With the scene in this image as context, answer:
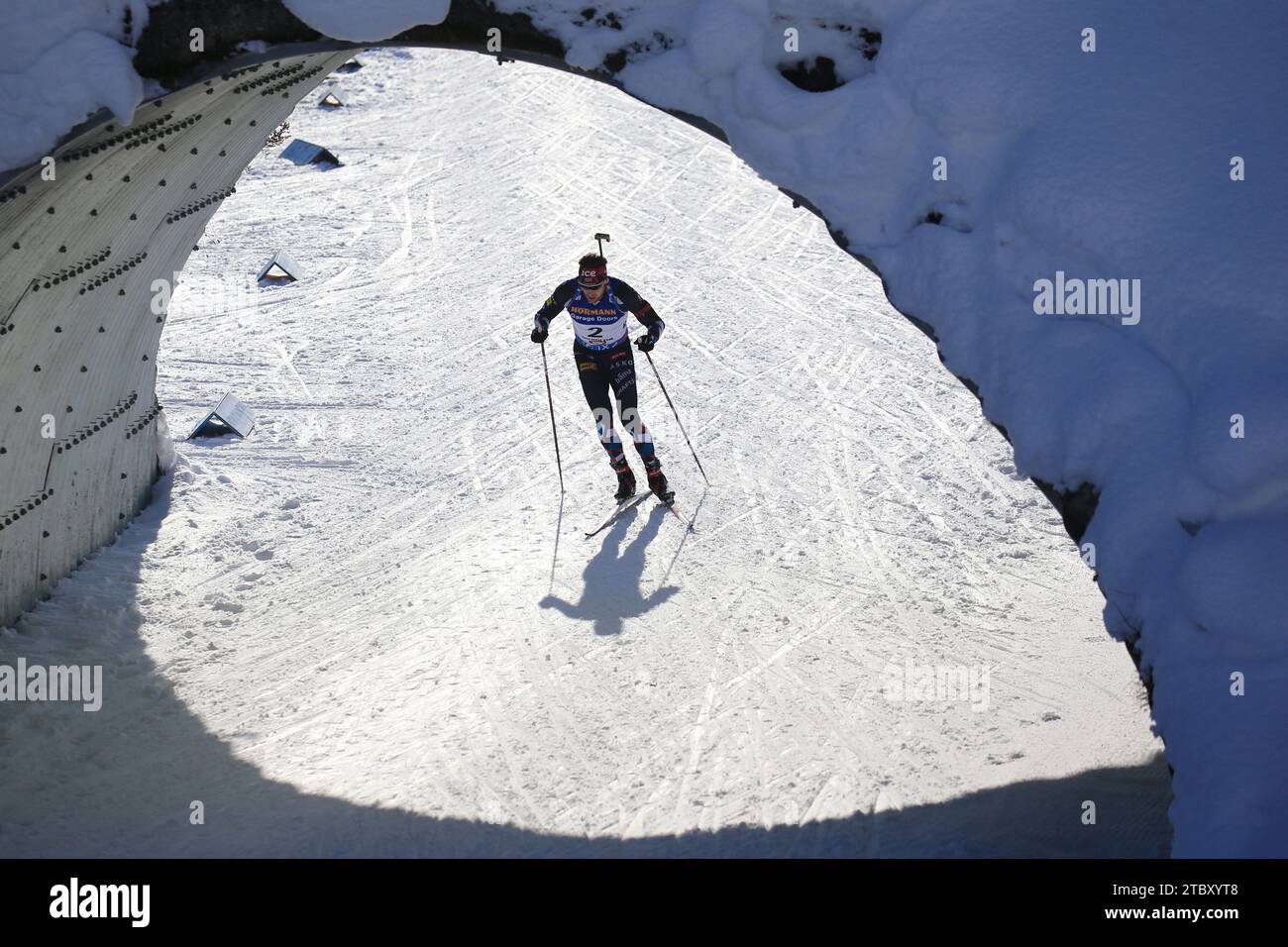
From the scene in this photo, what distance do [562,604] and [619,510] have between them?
1.20 m

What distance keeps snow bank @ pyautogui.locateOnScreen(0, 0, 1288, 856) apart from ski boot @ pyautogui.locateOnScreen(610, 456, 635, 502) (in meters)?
3.35

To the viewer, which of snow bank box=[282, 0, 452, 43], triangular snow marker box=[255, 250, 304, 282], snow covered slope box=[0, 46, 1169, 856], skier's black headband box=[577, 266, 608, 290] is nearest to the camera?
snow bank box=[282, 0, 452, 43]

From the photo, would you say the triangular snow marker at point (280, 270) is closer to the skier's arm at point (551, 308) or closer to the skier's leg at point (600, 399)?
the skier's arm at point (551, 308)

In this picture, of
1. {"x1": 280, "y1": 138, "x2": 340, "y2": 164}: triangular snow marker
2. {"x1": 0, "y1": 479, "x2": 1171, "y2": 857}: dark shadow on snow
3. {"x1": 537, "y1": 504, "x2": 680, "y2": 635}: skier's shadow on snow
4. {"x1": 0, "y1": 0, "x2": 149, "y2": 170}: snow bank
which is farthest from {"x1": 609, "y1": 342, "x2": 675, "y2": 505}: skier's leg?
{"x1": 280, "y1": 138, "x2": 340, "y2": 164}: triangular snow marker

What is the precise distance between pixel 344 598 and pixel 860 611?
3.25 m

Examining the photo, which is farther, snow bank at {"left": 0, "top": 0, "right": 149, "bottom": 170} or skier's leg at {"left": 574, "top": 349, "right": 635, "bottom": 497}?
skier's leg at {"left": 574, "top": 349, "right": 635, "bottom": 497}

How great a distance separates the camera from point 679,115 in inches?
226

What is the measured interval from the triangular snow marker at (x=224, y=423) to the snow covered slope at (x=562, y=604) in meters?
0.15

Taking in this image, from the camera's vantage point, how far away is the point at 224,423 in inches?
378

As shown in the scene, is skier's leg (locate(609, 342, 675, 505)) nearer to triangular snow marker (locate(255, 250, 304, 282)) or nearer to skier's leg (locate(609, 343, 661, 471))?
skier's leg (locate(609, 343, 661, 471))

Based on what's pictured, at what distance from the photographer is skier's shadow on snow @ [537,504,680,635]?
24.2 ft

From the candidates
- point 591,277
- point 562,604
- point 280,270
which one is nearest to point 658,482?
point 562,604
